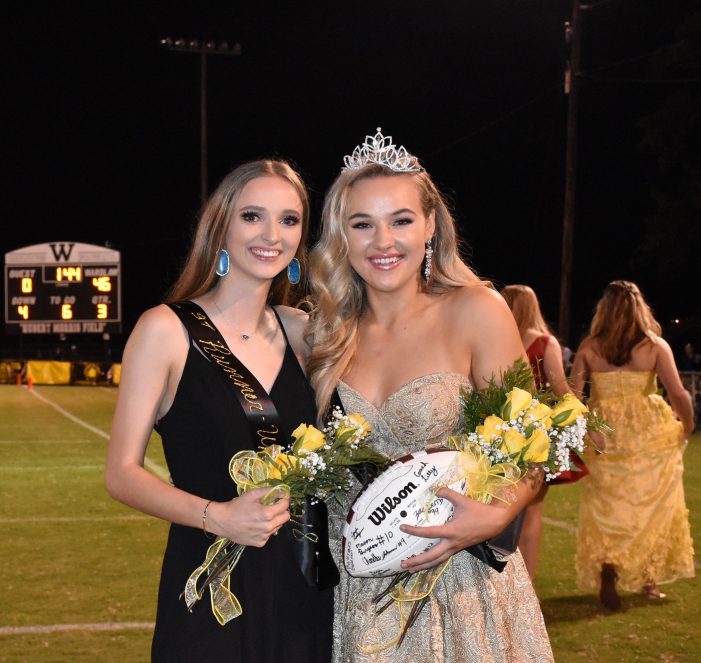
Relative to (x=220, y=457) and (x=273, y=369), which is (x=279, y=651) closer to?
(x=220, y=457)

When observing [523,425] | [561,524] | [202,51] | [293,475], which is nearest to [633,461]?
[561,524]

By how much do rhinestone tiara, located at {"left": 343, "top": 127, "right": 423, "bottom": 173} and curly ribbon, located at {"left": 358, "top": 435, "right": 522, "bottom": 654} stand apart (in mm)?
1034

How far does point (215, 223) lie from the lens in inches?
139

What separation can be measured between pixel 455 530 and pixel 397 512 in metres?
0.17

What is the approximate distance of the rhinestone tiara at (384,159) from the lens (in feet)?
12.4

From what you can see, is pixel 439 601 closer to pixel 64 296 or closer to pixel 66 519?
pixel 66 519

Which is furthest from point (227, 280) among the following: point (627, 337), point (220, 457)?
point (627, 337)

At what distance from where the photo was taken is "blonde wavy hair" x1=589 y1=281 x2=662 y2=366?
308 inches

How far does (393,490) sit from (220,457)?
21.9 inches

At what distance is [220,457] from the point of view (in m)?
3.25

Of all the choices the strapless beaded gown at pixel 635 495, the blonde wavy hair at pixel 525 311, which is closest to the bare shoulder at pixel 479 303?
the blonde wavy hair at pixel 525 311

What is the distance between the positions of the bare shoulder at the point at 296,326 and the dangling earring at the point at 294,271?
0.10 m

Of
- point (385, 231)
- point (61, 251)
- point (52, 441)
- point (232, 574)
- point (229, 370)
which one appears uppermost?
point (385, 231)

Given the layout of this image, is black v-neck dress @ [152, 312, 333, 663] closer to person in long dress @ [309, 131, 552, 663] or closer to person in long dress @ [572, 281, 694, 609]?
person in long dress @ [309, 131, 552, 663]
